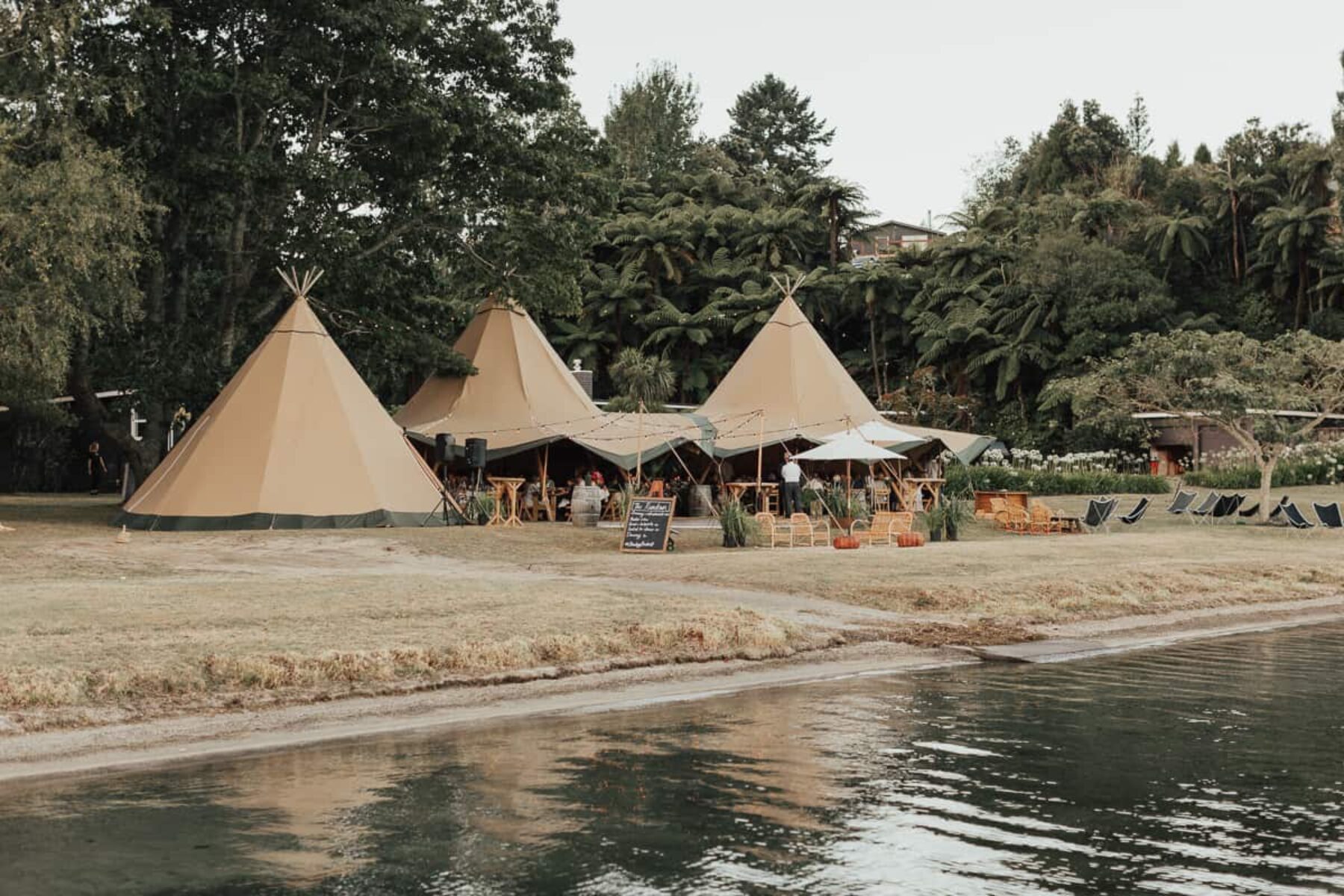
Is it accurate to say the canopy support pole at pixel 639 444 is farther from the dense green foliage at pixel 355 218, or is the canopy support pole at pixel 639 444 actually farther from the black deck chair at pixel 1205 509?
the black deck chair at pixel 1205 509

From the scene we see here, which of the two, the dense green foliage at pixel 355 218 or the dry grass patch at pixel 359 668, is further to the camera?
the dense green foliage at pixel 355 218

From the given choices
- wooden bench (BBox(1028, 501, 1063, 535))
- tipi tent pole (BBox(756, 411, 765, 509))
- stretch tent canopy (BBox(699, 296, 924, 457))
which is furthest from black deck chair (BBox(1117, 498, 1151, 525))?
tipi tent pole (BBox(756, 411, 765, 509))

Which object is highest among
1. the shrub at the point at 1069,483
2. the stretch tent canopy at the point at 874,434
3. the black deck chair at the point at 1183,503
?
the stretch tent canopy at the point at 874,434

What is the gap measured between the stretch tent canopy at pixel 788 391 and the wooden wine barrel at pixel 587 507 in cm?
820

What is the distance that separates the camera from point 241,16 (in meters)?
31.9

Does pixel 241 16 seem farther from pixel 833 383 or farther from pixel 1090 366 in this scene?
pixel 1090 366

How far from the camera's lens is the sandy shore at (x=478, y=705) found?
938 cm

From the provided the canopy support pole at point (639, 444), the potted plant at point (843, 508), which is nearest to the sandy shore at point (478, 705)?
the potted plant at point (843, 508)

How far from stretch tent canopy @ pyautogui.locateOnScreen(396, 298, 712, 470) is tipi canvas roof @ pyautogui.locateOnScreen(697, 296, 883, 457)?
84.2 inches

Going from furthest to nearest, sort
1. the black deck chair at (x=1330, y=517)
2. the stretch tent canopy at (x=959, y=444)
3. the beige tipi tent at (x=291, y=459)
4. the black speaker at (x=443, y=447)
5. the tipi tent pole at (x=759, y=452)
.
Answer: the stretch tent canopy at (x=959, y=444) < the black deck chair at (x=1330, y=517) < the black speaker at (x=443, y=447) < the tipi tent pole at (x=759, y=452) < the beige tipi tent at (x=291, y=459)

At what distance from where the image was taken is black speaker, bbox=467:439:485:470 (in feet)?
98.2

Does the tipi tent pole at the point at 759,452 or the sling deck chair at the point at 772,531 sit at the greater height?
the tipi tent pole at the point at 759,452

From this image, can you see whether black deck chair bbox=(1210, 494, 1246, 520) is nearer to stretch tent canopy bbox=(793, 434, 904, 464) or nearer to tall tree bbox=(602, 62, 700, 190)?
stretch tent canopy bbox=(793, 434, 904, 464)

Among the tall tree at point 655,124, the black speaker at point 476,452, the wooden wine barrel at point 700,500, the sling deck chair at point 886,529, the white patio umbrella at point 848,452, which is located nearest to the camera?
the sling deck chair at point 886,529
